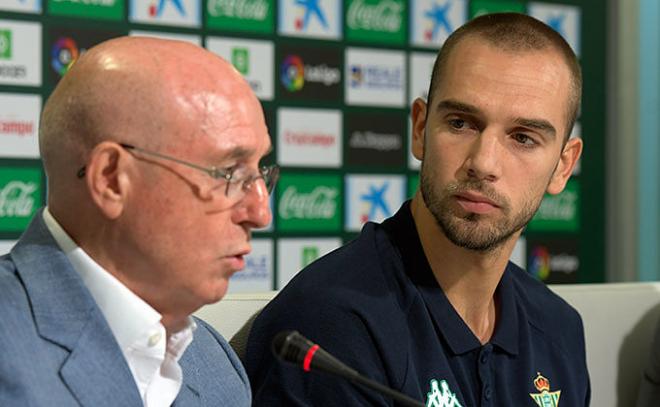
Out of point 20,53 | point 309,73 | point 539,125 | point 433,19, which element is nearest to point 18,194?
point 20,53

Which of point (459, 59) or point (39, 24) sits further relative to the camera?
point (39, 24)

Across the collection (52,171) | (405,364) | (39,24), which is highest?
(39,24)

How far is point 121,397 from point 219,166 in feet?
0.88

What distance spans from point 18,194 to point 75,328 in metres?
2.28

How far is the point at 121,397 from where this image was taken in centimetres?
109

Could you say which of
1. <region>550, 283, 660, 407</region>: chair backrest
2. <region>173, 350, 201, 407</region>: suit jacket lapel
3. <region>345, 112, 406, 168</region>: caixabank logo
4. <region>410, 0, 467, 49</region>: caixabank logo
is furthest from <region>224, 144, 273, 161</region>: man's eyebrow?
<region>410, 0, 467, 49</region>: caixabank logo

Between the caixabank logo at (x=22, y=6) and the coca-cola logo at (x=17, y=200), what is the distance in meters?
0.54

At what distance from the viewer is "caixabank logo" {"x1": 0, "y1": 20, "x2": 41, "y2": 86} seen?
321 centimetres

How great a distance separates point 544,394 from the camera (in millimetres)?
1690

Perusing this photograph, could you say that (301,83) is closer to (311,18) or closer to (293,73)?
(293,73)

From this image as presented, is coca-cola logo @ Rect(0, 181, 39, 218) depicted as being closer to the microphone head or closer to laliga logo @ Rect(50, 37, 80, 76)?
laliga logo @ Rect(50, 37, 80, 76)

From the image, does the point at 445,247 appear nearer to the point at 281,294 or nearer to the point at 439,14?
the point at 281,294

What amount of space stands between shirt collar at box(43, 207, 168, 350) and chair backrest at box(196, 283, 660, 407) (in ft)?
3.32

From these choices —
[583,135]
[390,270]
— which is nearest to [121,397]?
[390,270]
